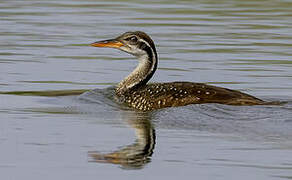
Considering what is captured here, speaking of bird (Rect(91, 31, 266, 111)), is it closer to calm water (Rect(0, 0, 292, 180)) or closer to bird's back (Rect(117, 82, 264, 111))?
bird's back (Rect(117, 82, 264, 111))

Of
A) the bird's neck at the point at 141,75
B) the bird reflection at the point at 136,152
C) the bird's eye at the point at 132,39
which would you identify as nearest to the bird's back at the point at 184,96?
the bird's neck at the point at 141,75

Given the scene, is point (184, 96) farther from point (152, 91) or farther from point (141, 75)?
point (141, 75)

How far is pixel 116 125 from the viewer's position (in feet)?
39.8

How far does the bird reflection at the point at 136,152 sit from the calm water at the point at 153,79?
1cm

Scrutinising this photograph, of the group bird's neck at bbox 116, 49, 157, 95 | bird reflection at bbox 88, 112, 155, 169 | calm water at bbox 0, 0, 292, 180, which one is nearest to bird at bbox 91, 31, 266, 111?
bird's neck at bbox 116, 49, 157, 95

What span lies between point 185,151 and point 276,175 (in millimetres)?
1350

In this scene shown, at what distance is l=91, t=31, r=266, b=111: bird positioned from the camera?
13141mm

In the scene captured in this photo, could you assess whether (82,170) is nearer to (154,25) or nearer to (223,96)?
(223,96)

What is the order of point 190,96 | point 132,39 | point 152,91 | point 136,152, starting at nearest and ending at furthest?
point 136,152, point 190,96, point 152,91, point 132,39

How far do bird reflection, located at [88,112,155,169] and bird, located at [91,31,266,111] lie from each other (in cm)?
109

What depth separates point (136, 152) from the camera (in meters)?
10.5

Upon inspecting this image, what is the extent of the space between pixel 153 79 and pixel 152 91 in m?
3.15

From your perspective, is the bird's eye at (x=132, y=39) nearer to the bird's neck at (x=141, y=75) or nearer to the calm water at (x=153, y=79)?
the bird's neck at (x=141, y=75)

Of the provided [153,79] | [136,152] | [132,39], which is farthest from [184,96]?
[153,79]
